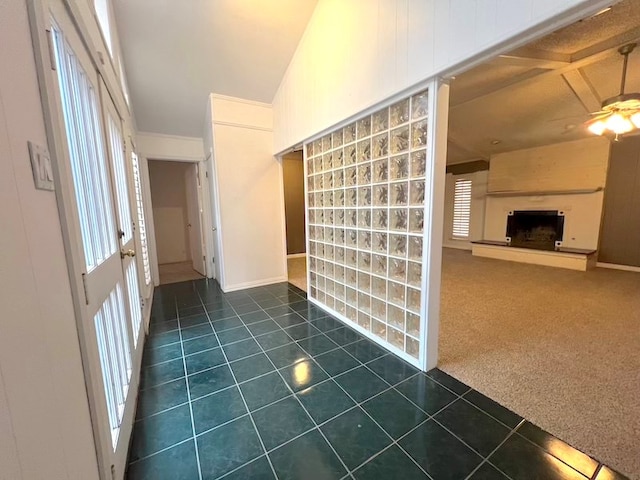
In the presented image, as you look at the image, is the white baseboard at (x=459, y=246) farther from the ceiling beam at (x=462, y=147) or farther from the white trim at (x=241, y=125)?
the white trim at (x=241, y=125)

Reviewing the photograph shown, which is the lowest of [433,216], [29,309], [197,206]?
[29,309]

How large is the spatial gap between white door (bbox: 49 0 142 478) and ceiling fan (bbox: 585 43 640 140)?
421cm

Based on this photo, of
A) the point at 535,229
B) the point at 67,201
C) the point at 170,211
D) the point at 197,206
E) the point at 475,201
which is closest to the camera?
the point at 67,201

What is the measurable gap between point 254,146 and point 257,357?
116 inches

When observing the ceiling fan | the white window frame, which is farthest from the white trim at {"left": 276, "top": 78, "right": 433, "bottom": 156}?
the white window frame

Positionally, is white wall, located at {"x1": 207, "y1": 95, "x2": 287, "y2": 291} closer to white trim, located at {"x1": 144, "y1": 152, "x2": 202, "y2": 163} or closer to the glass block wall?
white trim, located at {"x1": 144, "y1": 152, "x2": 202, "y2": 163}

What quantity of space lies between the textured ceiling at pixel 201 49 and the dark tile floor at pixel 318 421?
10.1ft

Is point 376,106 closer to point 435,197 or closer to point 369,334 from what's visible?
point 435,197

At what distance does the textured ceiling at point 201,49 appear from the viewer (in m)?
2.59

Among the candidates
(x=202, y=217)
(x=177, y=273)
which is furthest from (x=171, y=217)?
(x=202, y=217)

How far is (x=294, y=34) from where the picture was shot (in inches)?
119

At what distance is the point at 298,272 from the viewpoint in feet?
16.3

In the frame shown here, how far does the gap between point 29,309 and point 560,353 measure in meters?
3.14

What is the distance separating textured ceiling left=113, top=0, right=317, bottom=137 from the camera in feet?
8.48
